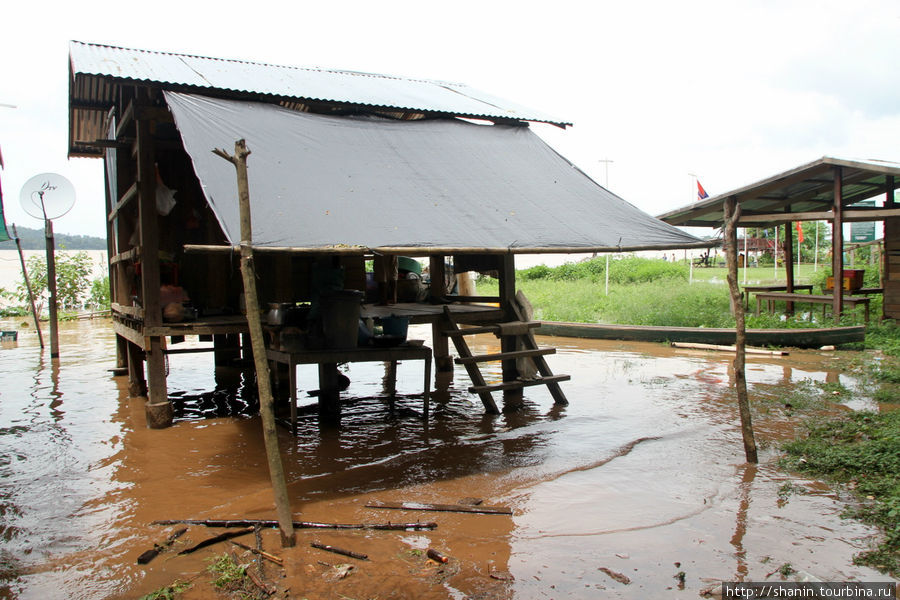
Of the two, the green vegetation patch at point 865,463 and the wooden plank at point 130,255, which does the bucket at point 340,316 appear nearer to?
the wooden plank at point 130,255

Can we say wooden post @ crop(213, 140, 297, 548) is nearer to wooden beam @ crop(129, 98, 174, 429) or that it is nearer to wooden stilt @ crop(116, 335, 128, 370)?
wooden beam @ crop(129, 98, 174, 429)

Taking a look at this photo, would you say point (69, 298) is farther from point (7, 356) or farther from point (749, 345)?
point (749, 345)

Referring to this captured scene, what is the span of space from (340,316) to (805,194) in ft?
43.2

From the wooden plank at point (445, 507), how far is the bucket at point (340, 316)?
2211mm

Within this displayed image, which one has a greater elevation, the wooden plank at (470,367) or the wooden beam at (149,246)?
the wooden beam at (149,246)

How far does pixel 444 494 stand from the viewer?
17.7 ft

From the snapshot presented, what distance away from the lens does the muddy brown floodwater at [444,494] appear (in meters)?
4.00

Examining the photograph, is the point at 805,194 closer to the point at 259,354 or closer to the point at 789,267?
the point at 789,267

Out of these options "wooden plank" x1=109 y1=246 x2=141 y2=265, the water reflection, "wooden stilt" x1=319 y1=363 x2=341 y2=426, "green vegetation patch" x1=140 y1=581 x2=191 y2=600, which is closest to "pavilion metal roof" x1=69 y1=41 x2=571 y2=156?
"wooden plank" x1=109 y1=246 x2=141 y2=265

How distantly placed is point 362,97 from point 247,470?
4.22 meters

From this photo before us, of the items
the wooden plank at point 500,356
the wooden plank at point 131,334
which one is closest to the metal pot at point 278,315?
the wooden plank at point 131,334

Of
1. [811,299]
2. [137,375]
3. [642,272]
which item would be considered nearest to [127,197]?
[137,375]

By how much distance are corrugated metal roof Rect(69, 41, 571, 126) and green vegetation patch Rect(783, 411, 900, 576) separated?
4.64m

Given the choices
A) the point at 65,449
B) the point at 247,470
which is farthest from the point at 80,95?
the point at 247,470
